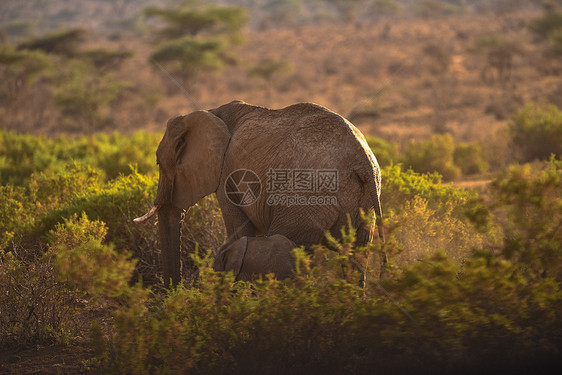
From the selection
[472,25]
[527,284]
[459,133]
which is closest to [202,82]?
[459,133]

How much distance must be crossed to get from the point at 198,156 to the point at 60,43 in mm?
27734

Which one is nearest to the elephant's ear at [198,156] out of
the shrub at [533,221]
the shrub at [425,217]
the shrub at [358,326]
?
the shrub at [358,326]

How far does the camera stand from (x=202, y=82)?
3103 cm

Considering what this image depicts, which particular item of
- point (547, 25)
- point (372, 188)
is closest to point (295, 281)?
point (372, 188)

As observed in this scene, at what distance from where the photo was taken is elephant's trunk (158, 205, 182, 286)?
5.36 meters

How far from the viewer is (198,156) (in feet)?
16.4

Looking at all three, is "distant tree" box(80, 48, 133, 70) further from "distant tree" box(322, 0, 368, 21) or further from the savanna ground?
"distant tree" box(322, 0, 368, 21)

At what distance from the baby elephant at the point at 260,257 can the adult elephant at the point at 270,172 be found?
285 millimetres

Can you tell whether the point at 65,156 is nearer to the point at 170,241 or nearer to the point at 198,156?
the point at 170,241

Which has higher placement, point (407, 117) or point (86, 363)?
point (86, 363)

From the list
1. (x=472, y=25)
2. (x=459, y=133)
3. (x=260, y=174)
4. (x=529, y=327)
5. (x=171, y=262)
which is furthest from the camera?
(x=472, y=25)

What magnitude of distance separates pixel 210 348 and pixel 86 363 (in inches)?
44.9

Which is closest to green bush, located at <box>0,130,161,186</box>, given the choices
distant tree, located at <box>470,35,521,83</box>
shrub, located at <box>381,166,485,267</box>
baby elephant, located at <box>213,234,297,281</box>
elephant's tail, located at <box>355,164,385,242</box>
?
shrub, located at <box>381,166,485,267</box>

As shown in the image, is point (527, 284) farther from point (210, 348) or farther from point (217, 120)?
point (217, 120)
